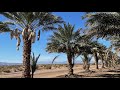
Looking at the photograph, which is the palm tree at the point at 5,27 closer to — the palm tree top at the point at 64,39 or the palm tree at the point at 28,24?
the palm tree at the point at 28,24

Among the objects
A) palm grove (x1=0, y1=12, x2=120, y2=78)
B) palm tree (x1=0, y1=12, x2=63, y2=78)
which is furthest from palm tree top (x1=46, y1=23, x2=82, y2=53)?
palm tree (x1=0, y1=12, x2=63, y2=78)

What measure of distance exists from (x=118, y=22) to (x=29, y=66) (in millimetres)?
6260

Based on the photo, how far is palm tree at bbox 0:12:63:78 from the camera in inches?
681

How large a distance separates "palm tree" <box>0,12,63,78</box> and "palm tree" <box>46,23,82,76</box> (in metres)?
4.55

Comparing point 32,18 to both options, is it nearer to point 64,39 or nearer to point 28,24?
point 28,24

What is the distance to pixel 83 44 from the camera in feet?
76.0

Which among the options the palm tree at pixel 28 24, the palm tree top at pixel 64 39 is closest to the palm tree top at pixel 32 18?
the palm tree at pixel 28 24

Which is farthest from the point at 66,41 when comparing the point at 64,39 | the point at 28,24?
the point at 28,24

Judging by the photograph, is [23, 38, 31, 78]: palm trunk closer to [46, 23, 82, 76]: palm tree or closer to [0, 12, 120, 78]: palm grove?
[0, 12, 120, 78]: palm grove

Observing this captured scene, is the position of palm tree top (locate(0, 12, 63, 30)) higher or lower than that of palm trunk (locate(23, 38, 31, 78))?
higher
